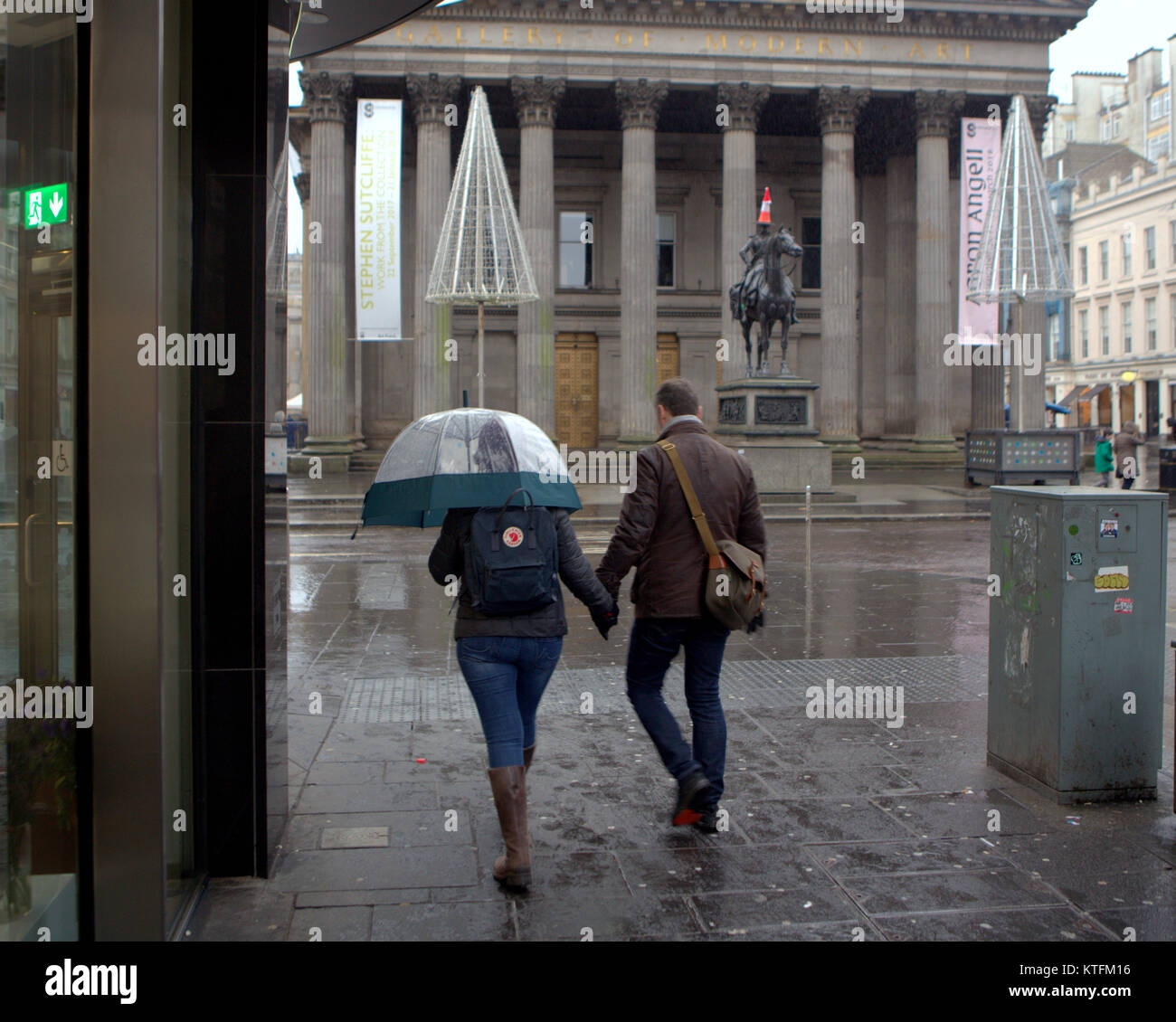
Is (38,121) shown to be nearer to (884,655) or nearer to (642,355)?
(884,655)

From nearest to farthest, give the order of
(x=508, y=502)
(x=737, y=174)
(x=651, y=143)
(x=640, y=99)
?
(x=508, y=502)
(x=640, y=99)
(x=651, y=143)
(x=737, y=174)

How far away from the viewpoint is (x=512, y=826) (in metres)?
4.55

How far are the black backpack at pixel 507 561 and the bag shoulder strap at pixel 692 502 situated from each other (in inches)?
36.2

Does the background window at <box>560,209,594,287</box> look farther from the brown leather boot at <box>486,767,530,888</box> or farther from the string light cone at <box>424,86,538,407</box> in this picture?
the brown leather boot at <box>486,767,530,888</box>

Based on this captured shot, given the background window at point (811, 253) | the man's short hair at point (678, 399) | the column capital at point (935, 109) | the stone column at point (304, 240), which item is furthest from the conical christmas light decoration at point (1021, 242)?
the man's short hair at point (678, 399)

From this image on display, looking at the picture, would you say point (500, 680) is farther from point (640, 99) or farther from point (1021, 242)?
point (640, 99)

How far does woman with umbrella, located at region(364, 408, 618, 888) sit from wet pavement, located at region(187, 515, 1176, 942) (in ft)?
1.51

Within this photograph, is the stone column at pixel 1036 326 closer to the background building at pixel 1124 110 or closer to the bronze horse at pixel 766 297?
the bronze horse at pixel 766 297

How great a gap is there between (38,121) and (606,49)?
34444mm

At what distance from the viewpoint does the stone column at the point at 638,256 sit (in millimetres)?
35000

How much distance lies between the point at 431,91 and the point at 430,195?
3160 mm

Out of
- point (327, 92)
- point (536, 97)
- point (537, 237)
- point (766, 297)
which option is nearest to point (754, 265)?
point (766, 297)

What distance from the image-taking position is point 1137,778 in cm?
555
